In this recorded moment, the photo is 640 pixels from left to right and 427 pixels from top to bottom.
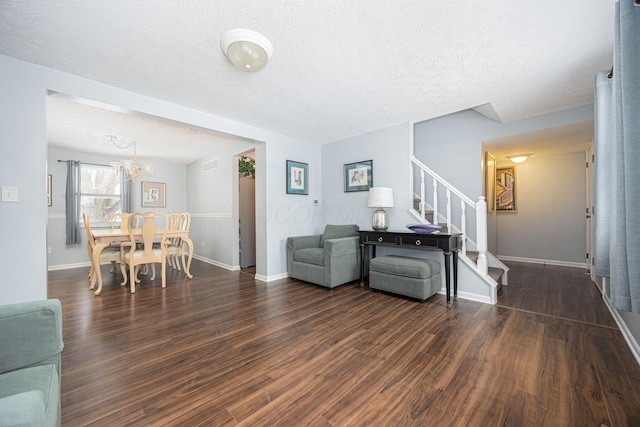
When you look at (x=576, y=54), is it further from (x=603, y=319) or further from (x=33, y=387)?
(x=33, y=387)

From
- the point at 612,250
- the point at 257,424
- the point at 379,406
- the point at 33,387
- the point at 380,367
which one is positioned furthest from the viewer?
the point at 380,367

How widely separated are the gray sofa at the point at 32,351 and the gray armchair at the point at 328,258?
2.65m

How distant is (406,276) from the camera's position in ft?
9.73

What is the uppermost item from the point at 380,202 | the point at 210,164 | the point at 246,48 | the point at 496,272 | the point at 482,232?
the point at 246,48

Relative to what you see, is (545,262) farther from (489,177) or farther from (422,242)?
(422,242)

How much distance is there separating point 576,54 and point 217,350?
12.1 feet

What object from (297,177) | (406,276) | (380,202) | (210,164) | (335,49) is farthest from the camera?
(210,164)

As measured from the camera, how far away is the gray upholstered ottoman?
287 cm

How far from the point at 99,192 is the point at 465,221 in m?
7.15

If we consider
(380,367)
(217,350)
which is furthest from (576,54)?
(217,350)

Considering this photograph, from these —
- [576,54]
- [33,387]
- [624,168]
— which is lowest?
[33,387]

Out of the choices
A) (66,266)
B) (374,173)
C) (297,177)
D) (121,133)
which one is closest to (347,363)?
(374,173)

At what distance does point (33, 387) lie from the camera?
2.86ft

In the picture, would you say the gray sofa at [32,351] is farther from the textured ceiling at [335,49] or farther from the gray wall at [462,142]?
the gray wall at [462,142]
